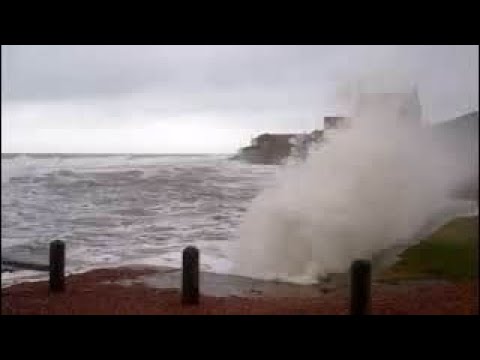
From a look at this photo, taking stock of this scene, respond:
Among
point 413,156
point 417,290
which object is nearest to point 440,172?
point 413,156

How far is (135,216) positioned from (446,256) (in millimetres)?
11549

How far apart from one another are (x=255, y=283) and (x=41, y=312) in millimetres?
4302

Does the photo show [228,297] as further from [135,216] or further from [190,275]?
[135,216]

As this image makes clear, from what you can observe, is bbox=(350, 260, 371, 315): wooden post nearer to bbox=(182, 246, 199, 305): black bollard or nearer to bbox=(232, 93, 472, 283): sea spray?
bbox=(182, 246, 199, 305): black bollard

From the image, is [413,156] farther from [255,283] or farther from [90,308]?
[90,308]

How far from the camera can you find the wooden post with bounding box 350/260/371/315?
7.09 meters

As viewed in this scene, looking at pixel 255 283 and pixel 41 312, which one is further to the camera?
pixel 255 283

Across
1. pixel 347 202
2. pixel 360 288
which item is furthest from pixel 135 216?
pixel 360 288

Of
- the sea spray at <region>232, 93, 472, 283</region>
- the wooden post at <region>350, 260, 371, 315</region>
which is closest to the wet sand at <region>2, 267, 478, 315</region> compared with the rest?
the wooden post at <region>350, 260, 371, 315</region>

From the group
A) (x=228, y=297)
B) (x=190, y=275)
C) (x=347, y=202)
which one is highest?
(x=347, y=202)

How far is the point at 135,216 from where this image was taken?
20219 millimetres

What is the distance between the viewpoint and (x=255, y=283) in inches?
442

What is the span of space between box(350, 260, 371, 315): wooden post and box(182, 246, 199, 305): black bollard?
242cm

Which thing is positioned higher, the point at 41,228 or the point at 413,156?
the point at 413,156
